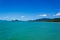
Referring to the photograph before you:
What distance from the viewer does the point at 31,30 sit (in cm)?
200

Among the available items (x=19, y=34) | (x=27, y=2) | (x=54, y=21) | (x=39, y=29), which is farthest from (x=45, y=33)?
(x=27, y=2)

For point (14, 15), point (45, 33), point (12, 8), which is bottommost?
point (45, 33)

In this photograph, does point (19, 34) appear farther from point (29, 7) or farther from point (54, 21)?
point (54, 21)

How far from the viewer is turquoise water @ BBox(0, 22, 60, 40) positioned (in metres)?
1.97

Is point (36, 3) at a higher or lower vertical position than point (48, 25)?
higher

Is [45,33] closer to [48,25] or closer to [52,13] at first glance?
[48,25]

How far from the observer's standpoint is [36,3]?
199 centimetres

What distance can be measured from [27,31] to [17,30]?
0.18 meters

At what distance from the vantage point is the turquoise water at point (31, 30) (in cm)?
197

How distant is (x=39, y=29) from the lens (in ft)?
6.53

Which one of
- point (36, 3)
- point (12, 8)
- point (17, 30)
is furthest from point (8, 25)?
point (36, 3)

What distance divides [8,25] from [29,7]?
0.49 metres

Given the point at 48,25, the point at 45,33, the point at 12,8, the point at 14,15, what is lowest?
the point at 45,33

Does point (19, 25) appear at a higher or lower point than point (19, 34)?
higher
